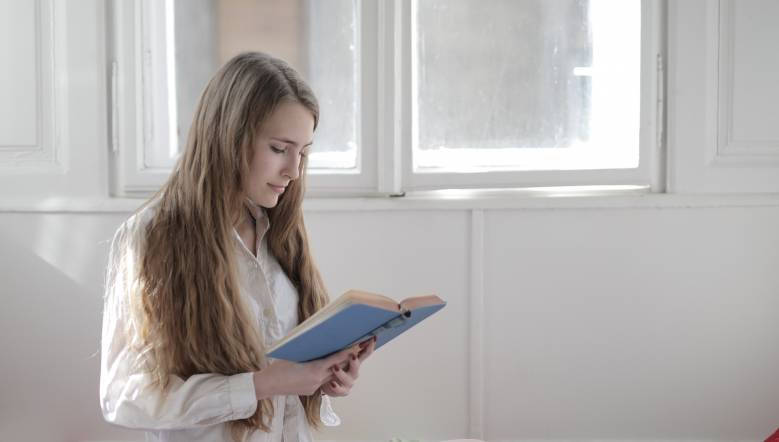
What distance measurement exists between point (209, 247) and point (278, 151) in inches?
9.0

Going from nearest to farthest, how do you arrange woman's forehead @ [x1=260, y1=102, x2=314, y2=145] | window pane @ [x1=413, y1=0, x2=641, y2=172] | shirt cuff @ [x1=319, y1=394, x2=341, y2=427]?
woman's forehead @ [x1=260, y1=102, x2=314, y2=145]
shirt cuff @ [x1=319, y1=394, x2=341, y2=427]
window pane @ [x1=413, y1=0, x2=641, y2=172]

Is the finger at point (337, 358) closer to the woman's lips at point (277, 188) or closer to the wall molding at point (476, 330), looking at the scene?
the woman's lips at point (277, 188)

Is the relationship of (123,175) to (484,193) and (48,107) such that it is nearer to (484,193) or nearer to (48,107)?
(48,107)

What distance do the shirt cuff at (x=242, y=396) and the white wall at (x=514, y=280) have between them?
1.04 metres

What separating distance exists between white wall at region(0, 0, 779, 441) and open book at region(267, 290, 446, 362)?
977mm

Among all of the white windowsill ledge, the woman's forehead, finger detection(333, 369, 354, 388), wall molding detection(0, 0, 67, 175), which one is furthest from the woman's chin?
wall molding detection(0, 0, 67, 175)

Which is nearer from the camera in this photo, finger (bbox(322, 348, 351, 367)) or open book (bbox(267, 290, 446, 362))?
open book (bbox(267, 290, 446, 362))

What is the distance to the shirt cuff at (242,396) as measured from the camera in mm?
1631

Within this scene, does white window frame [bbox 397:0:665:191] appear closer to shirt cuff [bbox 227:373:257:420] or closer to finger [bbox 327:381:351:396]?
finger [bbox 327:381:351:396]

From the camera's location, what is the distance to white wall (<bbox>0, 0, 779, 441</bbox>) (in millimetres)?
2656

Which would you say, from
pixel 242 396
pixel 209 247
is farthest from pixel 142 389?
pixel 209 247

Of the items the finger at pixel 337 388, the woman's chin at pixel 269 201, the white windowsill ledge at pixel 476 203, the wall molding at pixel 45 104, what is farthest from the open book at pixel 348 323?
the wall molding at pixel 45 104

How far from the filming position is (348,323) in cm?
154

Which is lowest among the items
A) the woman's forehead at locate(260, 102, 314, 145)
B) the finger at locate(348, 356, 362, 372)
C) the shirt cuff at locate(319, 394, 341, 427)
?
the shirt cuff at locate(319, 394, 341, 427)
